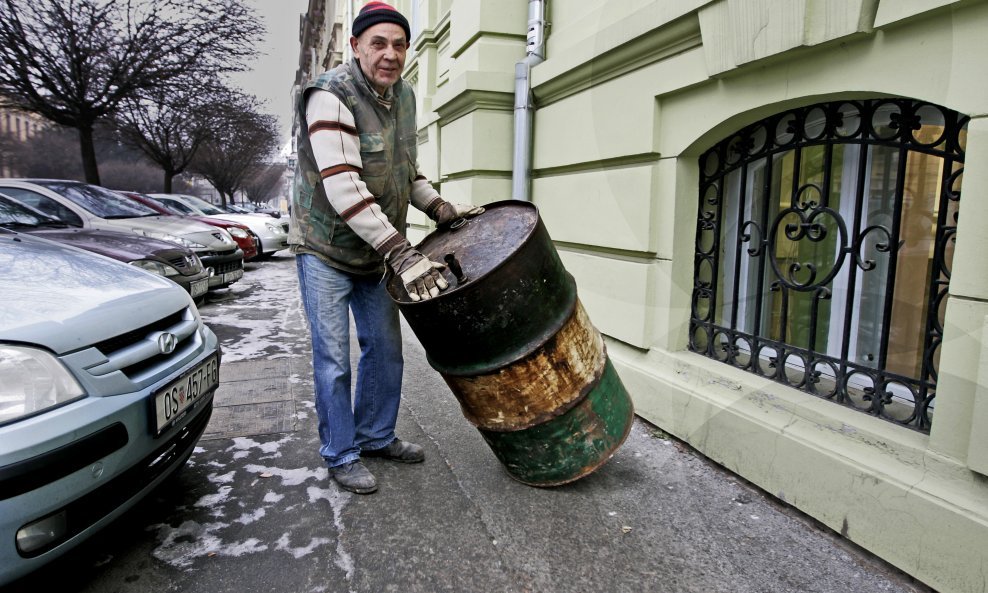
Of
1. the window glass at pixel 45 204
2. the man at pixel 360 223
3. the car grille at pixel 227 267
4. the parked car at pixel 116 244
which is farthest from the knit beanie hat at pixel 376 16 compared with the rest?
the car grille at pixel 227 267

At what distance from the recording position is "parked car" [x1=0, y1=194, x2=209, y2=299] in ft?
17.0

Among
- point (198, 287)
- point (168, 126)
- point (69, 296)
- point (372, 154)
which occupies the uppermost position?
point (168, 126)

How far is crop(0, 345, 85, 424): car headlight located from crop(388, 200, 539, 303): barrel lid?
1.06 m

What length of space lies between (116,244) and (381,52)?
13.6 ft

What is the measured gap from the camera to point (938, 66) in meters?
2.05

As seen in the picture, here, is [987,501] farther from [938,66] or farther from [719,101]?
[719,101]

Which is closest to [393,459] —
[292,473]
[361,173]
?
[292,473]

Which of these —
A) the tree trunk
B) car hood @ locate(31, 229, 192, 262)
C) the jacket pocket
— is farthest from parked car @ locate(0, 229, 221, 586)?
the tree trunk

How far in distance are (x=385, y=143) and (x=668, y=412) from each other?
203cm

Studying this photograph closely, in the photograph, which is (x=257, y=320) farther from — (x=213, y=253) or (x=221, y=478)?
(x=221, y=478)

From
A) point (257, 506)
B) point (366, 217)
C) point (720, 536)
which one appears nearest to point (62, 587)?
point (257, 506)

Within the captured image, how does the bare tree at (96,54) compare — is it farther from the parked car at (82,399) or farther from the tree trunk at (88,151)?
the parked car at (82,399)

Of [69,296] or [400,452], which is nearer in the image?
[69,296]

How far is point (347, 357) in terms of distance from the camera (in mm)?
2746
